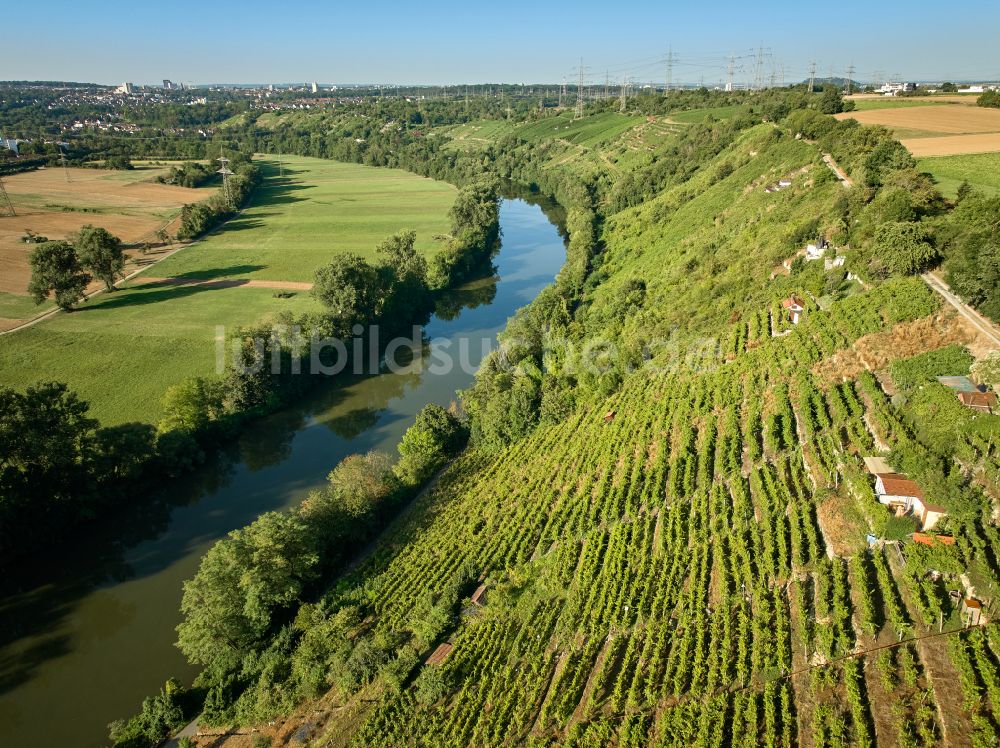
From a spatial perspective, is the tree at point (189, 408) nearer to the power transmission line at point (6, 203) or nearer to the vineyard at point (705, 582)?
the vineyard at point (705, 582)

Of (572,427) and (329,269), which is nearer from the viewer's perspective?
(572,427)

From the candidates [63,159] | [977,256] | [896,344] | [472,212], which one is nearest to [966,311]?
[977,256]

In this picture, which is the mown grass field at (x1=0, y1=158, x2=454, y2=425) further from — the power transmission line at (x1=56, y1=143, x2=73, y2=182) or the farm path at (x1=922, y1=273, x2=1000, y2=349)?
the farm path at (x1=922, y1=273, x2=1000, y2=349)

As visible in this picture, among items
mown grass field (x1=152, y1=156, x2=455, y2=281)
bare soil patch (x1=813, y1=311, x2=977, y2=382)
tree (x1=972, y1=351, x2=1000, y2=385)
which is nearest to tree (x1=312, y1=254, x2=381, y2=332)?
mown grass field (x1=152, y1=156, x2=455, y2=281)

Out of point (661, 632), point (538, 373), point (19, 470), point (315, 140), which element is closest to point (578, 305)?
point (538, 373)

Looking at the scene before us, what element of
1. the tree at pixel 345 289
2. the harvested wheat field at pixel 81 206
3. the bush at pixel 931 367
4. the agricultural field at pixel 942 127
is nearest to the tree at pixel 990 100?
the agricultural field at pixel 942 127

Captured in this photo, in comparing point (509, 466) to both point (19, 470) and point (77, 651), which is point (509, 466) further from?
point (19, 470)

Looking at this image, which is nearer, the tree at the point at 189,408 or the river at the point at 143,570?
the river at the point at 143,570
